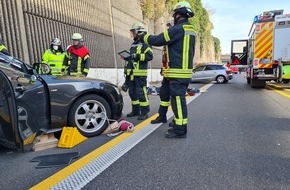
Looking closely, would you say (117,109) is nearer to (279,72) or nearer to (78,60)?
(78,60)

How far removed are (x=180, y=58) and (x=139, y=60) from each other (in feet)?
4.93

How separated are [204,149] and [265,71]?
31.2 ft

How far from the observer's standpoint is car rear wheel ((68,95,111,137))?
439 centimetres

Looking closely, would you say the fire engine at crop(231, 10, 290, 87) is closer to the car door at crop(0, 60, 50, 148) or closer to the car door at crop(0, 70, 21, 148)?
the car door at crop(0, 60, 50, 148)

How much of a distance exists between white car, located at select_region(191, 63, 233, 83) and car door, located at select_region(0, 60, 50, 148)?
54.0ft

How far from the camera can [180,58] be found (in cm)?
454

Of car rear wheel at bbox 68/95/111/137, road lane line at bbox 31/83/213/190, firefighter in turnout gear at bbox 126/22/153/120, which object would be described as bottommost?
road lane line at bbox 31/83/213/190

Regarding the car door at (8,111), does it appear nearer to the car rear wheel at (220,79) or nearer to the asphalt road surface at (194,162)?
the asphalt road surface at (194,162)

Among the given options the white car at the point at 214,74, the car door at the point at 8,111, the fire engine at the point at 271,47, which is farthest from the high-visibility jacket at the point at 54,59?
the white car at the point at 214,74

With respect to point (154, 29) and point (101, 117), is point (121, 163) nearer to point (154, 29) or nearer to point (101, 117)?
point (101, 117)

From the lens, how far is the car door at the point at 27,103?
10.4 ft

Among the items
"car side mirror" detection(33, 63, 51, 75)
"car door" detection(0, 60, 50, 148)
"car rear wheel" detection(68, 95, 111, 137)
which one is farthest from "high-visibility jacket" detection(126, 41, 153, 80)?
"car door" detection(0, 60, 50, 148)

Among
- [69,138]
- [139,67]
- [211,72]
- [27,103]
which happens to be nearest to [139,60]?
[139,67]

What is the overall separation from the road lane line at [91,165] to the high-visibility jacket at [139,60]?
5.34 ft
